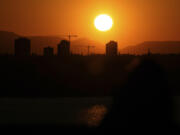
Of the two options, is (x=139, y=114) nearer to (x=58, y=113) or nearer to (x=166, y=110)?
(x=166, y=110)

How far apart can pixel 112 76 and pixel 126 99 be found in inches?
611

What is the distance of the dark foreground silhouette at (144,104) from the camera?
9.17 meters

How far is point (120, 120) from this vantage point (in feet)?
31.6

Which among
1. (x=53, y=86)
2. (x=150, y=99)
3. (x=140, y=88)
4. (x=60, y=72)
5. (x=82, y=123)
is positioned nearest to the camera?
(x=82, y=123)

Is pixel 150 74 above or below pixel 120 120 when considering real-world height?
above

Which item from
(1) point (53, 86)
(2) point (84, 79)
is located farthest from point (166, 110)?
(2) point (84, 79)

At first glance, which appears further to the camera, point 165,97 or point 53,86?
point 53,86

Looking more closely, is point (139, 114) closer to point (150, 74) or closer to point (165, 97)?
point (165, 97)

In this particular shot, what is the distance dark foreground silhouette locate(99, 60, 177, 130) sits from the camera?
9.17 metres

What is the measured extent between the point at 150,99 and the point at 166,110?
5.61 ft

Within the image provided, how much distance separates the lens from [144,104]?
1282 cm

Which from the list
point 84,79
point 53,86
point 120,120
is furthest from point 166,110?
point 84,79

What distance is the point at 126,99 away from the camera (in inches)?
552

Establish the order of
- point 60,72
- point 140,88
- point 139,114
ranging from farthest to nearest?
point 60,72
point 140,88
point 139,114
